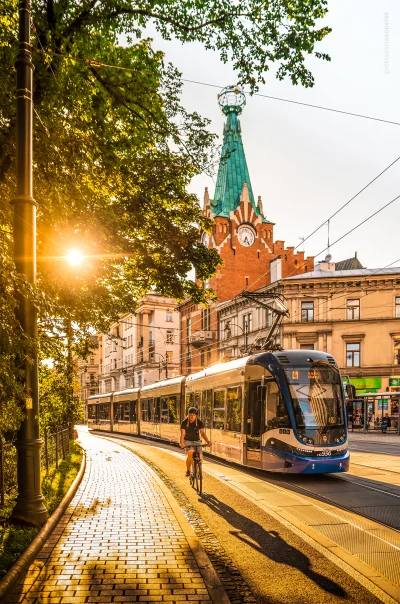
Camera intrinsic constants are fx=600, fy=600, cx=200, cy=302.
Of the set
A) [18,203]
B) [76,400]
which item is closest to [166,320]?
[76,400]

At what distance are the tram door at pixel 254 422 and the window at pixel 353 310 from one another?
33467 mm

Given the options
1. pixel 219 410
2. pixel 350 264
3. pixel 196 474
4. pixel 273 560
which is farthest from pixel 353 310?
pixel 273 560

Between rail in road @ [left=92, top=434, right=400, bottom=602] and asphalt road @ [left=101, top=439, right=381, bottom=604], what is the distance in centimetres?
22

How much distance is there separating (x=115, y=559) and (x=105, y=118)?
34.0 ft

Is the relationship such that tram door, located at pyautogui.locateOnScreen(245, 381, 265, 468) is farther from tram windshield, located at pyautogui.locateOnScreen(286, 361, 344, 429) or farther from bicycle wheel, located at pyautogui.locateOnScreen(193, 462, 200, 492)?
bicycle wheel, located at pyautogui.locateOnScreen(193, 462, 200, 492)

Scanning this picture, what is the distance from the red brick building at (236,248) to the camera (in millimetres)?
60969

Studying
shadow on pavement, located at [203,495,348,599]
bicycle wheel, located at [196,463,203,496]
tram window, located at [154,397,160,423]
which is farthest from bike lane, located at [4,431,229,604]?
tram window, located at [154,397,160,423]

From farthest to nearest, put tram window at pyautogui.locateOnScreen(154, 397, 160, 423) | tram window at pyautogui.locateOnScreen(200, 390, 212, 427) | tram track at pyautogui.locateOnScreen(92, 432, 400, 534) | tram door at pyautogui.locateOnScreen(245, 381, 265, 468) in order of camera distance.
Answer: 1. tram window at pyautogui.locateOnScreen(154, 397, 160, 423)
2. tram window at pyautogui.locateOnScreen(200, 390, 212, 427)
3. tram door at pyautogui.locateOnScreen(245, 381, 265, 468)
4. tram track at pyautogui.locateOnScreen(92, 432, 400, 534)

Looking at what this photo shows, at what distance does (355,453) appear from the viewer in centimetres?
2209

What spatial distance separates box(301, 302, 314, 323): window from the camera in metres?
48.8

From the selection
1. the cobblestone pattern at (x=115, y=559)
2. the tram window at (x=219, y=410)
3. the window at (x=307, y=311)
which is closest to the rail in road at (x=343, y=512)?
the cobblestone pattern at (x=115, y=559)

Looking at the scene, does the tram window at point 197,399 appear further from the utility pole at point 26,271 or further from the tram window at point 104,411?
the tram window at point 104,411

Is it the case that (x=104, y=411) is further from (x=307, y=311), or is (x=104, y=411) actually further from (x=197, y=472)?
(x=197, y=472)

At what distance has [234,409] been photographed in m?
17.7
